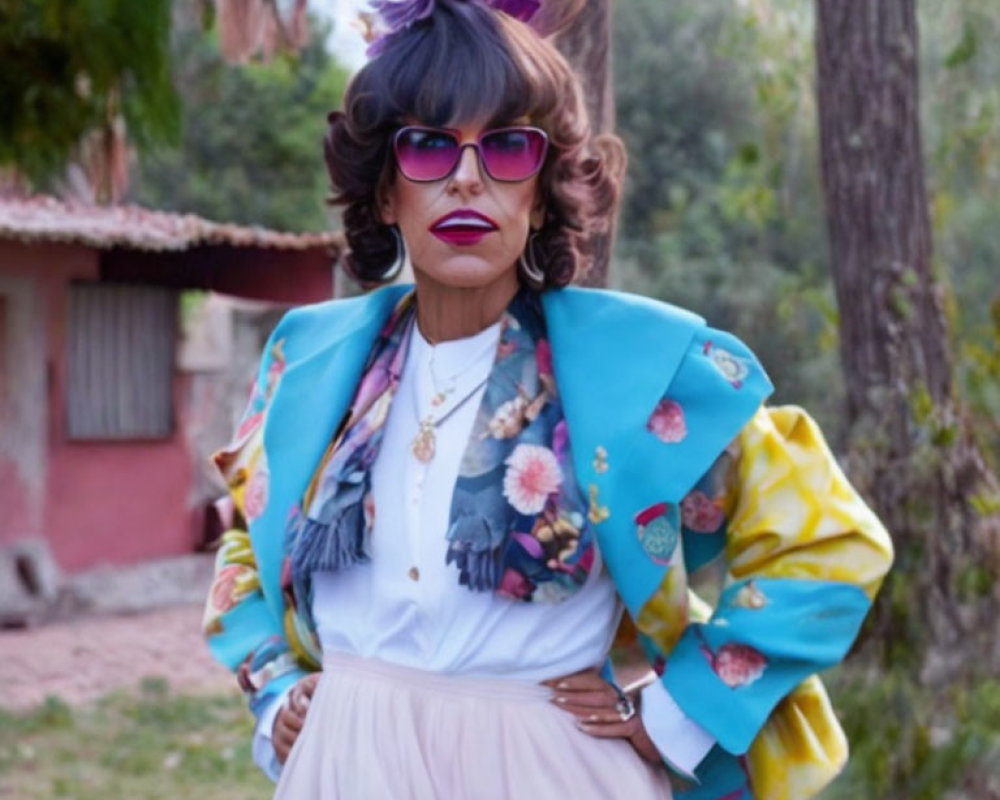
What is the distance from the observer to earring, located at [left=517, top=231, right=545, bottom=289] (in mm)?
2543

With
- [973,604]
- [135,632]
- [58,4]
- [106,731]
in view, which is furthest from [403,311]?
[135,632]

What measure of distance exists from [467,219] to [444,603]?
1.66 feet

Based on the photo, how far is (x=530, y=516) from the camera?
2338 mm

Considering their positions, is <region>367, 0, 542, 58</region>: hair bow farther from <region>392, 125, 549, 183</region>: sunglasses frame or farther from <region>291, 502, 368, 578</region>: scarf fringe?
<region>291, 502, 368, 578</region>: scarf fringe

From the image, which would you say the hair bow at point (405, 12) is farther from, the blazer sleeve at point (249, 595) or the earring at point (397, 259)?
the blazer sleeve at point (249, 595)

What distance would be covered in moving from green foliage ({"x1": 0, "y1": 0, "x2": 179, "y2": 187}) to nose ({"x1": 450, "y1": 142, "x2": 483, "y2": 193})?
339 cm

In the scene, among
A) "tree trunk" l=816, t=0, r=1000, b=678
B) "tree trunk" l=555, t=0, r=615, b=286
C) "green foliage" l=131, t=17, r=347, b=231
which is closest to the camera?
"tree trunk" l=555, t=0, r=615, b=286

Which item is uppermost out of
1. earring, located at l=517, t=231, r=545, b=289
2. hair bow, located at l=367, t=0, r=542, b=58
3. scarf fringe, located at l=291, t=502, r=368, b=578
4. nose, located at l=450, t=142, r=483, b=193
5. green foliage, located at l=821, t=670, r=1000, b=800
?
hair bow, located at l=367, t=0, r=542, b=58

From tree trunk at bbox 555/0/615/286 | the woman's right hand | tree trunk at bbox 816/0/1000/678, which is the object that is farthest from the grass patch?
the woman's right hand

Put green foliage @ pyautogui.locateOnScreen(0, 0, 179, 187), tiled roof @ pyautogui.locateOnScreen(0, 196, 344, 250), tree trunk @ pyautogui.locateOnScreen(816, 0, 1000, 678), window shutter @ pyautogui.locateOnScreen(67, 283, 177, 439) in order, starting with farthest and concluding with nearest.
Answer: window shutter @ pyautogui.locateOnScreen(67, 283, 177, 439)
tiled roof @ pyautogui.locateOnScreen(0, 196, 344, 250)
green foliage @ pyautogui.locateOnScreen(0, 0, 179, 187)
tree trunk @ pyautogui.locateOnScreen(816, 0, 1000, 678)

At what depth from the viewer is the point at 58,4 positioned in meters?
6.03

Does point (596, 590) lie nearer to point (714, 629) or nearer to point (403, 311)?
point (714, 629)

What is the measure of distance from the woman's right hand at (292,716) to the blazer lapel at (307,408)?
139 millimetres

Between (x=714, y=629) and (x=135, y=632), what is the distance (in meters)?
9.84
